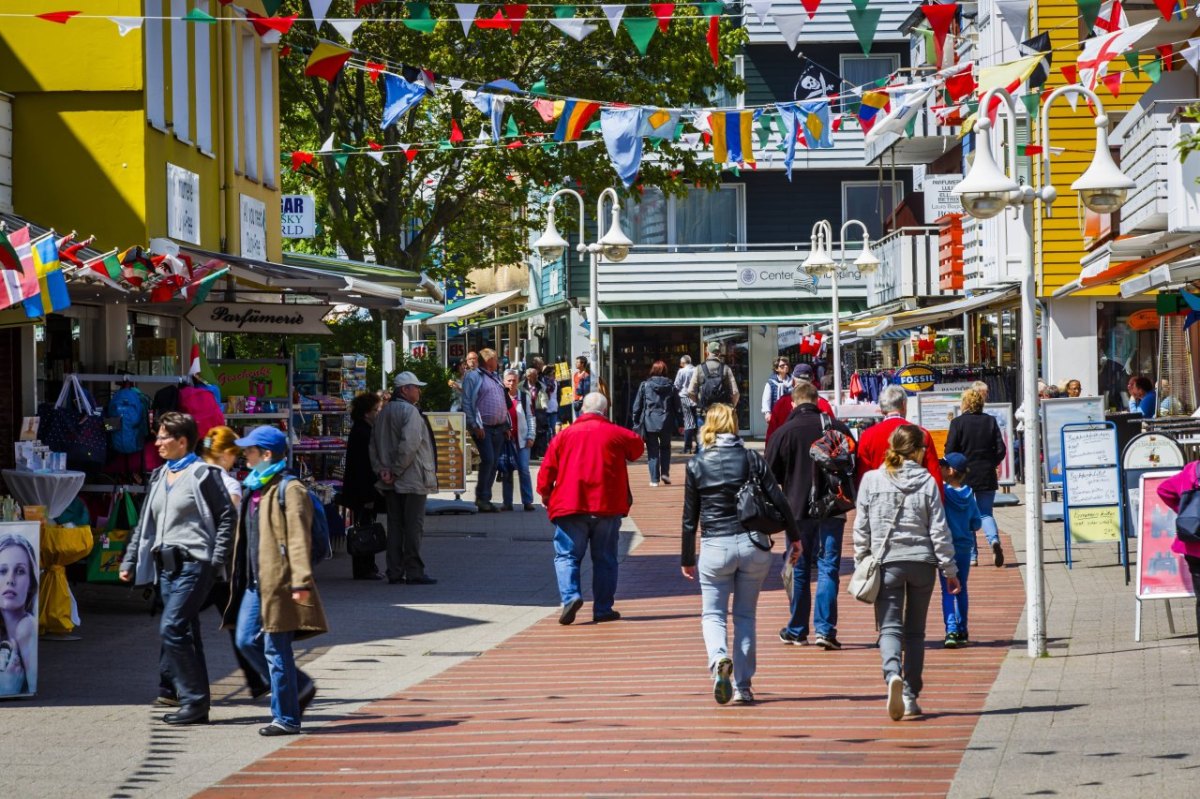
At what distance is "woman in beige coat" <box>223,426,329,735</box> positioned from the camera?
9.35 meters

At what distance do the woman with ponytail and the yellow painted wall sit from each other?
19569 mm

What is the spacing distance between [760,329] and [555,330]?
Result: 6581mm

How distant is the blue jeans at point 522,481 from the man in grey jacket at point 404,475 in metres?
6.94

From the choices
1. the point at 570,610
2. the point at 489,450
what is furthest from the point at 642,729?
the point at 489,450

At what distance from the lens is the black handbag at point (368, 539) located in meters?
16.2

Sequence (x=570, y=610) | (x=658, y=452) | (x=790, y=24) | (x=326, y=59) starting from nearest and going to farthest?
1. (x=790, y=24)
2. (x=570, y=610)
3. (x=326, y=59)
4. (x=658, y=452)

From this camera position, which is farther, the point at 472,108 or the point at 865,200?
the point at 865,200

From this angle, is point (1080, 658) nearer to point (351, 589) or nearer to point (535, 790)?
point (535, 790)

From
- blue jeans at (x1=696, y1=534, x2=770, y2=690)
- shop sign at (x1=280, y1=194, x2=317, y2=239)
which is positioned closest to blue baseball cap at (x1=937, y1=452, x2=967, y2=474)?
blue jeans at (x1=696, y1=534, x2=770, y2=690)

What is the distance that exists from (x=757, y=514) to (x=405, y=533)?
261 inches

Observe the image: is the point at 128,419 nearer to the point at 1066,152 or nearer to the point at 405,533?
the point at 405,533

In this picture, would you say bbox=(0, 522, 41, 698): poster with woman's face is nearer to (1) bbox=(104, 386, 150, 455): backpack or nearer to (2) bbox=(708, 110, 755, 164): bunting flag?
(1) bbox=(104, 386, 150, 455): backpack

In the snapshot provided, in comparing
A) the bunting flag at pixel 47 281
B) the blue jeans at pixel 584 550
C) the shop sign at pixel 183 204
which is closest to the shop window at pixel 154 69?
the shop sign at pixel 183 204

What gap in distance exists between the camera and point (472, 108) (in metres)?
31.6
